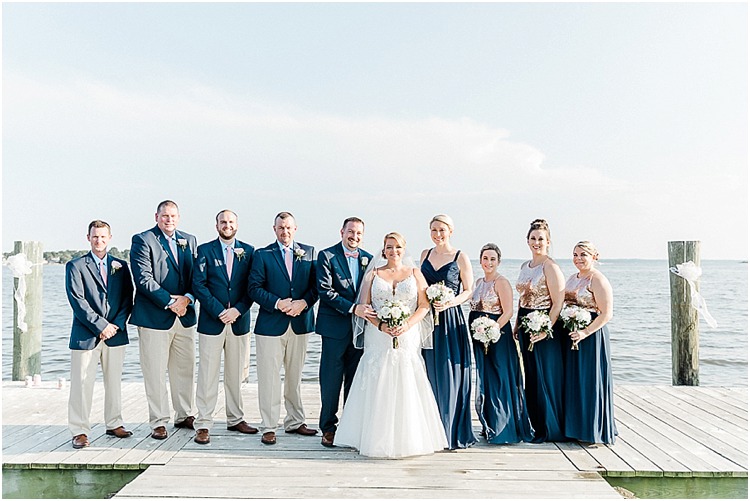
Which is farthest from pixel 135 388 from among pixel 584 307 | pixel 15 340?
pixel 584 307

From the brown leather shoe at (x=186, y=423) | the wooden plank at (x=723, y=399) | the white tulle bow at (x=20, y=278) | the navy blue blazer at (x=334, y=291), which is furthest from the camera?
the white tulle bow at (x=20, y=278)

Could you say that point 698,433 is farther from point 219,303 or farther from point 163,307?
point 163,307

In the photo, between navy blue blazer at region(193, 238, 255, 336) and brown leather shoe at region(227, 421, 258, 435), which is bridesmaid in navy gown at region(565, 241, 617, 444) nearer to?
brown leather shoe at region(227, 421, 258, 435)

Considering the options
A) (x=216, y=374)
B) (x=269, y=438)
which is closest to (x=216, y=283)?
(x=216, y=374)

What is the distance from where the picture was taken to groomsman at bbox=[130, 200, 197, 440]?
220 inches

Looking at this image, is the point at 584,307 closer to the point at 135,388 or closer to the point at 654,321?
the point at 135,388

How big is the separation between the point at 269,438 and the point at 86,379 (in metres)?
1.68

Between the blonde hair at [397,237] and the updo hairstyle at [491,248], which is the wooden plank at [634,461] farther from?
the blonde hair at [397,237]

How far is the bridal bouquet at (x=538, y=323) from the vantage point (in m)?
5.38

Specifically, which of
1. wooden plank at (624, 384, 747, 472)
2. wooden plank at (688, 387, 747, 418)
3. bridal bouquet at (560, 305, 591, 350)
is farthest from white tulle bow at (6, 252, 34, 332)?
wooden plank at (688, 387, 747, 418)

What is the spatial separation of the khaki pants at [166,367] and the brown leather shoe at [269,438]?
0.98 m

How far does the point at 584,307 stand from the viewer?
557 cm

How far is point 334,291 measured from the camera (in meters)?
5.50

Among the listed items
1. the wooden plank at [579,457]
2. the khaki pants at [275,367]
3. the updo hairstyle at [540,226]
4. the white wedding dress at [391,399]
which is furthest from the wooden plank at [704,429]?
the khaki pants at [275,367]
